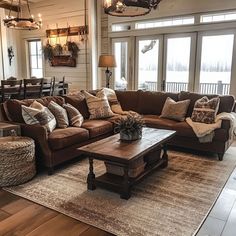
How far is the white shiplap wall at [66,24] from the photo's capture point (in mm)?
6795

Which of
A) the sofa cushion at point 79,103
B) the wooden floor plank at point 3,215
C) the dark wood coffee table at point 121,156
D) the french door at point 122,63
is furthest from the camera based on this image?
the french door at point 122,63

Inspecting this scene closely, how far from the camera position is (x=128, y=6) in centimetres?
288

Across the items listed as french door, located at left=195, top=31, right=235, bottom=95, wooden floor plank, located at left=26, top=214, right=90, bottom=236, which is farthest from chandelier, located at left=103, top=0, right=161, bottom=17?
french door, located at left=195, top=31, right=235, bottom=95

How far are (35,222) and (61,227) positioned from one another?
0.85 ft

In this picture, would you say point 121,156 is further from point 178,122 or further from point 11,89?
point 11,89

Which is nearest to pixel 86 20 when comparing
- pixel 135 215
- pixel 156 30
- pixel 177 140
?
pixel 156 30

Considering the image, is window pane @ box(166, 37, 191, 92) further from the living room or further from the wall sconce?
the wall sconce

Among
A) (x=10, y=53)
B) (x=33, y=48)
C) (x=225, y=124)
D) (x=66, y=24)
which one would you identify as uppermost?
(x=66, y=24)

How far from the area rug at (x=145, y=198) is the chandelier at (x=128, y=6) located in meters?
2.02

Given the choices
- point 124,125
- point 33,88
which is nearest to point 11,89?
point 33,88

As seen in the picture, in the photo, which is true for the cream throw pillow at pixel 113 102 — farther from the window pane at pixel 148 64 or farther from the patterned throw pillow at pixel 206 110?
the window pane at pixel 148 64

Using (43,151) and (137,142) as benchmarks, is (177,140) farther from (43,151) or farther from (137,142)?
(43,151)

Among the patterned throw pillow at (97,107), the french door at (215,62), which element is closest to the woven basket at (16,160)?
the patterned throw pillow at (97,107)

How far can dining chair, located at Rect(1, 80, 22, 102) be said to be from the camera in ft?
14.9
